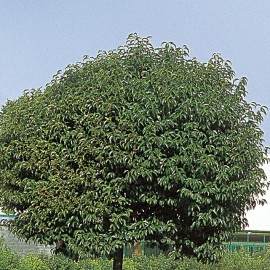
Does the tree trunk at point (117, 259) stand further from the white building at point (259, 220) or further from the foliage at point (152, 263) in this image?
the white building at point (259, 220)

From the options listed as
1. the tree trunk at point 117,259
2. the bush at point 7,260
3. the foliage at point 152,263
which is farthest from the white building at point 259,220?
the tree trunk at point 117,259

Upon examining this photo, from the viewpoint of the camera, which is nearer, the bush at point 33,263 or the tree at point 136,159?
the tree at point 136,159

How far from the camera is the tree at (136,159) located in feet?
39.4

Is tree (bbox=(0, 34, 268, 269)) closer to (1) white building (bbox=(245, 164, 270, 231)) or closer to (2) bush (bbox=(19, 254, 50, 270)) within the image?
(2) bush (bbox=(19, 254, 50, 270))

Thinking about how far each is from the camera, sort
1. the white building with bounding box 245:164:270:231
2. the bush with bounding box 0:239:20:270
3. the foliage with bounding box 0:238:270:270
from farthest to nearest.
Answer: the white building with bounding box 245:164:270:231 → the foliage with bounding box 0:238:270:270 → the bush with bounding box 0:239:20:270

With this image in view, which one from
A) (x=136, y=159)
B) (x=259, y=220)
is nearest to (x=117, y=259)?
(x=136, y=159)

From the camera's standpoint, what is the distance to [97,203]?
39.9ft

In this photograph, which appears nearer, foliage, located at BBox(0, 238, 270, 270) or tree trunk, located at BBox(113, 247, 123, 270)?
tree trunk, located at BBox(113, 247, 123, 270)

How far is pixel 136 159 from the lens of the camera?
11.9m

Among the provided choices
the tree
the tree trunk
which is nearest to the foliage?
the tree trunk

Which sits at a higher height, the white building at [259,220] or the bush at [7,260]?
the white building at [259,220]

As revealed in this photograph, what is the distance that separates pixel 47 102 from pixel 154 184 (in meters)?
2.73

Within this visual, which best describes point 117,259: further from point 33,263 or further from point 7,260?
point 33,263

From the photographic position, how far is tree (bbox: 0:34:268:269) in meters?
12.0
